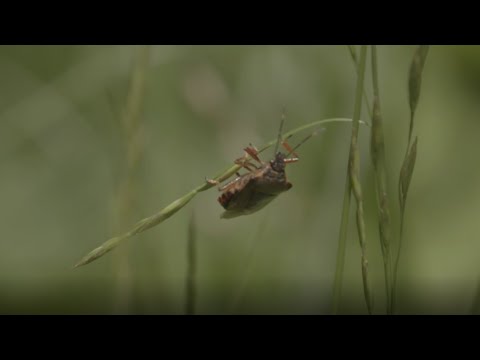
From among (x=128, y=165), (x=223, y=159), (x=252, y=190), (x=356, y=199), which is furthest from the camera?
(x=223, y=159)

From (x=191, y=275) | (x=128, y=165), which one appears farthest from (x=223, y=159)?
(x=191, y=275)

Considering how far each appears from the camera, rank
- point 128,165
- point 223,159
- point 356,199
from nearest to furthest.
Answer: point 356,199 < point 128,165 < point 223,159

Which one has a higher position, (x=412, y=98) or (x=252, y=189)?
(x=412, y=98)

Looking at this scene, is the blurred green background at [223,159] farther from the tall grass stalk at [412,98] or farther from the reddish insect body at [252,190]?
the tall grass stalk at [412,98]

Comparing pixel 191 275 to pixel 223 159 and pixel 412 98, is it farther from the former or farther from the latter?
pixel 223 159

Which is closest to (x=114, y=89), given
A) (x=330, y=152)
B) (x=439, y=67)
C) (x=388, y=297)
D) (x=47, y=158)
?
(x=47, y=158)

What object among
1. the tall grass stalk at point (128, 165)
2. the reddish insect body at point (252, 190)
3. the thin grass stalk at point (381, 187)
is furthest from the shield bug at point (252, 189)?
the thin grass stalk at point (381, 187)

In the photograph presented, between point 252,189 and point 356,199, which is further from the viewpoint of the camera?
point 252,189

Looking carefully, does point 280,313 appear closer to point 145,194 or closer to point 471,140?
point 145,194
